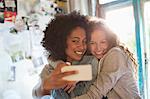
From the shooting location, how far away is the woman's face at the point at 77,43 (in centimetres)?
108

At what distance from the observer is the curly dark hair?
3.62 ft

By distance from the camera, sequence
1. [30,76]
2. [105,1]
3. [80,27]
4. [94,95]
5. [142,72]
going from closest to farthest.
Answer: [94,95] → [80,27] → [142,72] → [30,76] → [105,1]

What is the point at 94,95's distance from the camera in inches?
39.2

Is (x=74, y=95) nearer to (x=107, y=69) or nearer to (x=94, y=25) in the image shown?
(x=107, y=69)

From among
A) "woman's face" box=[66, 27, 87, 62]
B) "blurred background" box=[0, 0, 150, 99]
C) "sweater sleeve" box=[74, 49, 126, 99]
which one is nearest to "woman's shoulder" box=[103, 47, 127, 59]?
"sweater sleeve" box=[74, 49, 126, 99]

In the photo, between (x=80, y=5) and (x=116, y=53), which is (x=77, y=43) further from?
(x=80, y=5)

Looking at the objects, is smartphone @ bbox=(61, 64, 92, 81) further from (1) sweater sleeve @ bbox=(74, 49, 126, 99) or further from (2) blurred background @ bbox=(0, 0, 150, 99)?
(2) blurred background @ bbox=(0, 0, 150, 99)

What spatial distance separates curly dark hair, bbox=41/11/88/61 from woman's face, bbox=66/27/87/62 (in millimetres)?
17

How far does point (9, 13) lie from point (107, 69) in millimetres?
1048

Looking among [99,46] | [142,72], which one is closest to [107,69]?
[99,46]

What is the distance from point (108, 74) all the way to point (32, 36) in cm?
107

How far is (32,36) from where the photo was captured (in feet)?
6.46

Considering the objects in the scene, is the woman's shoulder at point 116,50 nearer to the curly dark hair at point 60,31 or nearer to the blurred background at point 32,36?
the curly dark hair at point 60,31

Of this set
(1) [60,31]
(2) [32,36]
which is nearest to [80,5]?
(2) [32,36]
